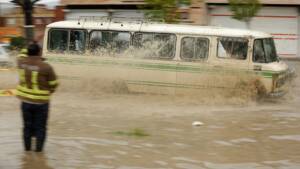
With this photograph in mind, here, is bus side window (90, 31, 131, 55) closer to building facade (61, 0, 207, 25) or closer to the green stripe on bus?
the green stripe on bus

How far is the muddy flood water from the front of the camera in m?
8.41

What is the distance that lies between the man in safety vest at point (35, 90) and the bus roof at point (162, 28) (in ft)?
22.8

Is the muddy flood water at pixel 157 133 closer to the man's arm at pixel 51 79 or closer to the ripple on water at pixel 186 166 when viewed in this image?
the ripple on water at pixel 186 166

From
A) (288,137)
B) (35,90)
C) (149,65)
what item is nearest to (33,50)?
(35,90)

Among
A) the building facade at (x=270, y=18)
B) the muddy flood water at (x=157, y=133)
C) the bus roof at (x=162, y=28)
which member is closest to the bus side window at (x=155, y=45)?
the bus roof at (x=162, y=28)

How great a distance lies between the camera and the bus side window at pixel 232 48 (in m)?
14.5

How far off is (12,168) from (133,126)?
151 inches

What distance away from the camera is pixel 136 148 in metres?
9.25

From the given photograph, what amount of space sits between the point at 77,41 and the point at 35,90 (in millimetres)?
7569

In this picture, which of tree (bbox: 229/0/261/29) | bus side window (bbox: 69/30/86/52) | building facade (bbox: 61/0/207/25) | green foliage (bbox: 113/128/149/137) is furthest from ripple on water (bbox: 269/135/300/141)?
building facade (bbox: 61/0/207/25)

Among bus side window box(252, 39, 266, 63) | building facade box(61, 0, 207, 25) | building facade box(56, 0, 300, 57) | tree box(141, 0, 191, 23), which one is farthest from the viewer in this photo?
building facade box(61, 0, 207, 25)

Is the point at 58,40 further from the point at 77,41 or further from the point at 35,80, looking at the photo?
the point at 35,80

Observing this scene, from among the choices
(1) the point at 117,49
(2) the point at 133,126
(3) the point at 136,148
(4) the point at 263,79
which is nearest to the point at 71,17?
(1) the point at 117,49

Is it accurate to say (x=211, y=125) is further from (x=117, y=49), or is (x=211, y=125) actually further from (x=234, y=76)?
(x=117, y=49)
